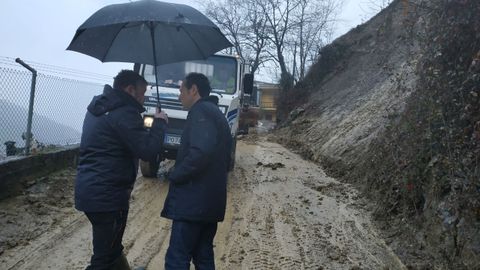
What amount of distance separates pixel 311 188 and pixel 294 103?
56.7 feet

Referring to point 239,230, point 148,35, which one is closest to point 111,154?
point 148,35

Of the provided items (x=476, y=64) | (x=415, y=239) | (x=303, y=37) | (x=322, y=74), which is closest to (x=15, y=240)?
(x=415, y=239)

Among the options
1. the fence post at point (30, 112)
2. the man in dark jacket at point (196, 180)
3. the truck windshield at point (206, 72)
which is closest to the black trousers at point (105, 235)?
the man in dark jacket at point (196, 180)

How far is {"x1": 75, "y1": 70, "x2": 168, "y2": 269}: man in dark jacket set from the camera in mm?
3354

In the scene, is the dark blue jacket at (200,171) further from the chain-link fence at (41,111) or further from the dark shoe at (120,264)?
the chain-link fence at (41,111)

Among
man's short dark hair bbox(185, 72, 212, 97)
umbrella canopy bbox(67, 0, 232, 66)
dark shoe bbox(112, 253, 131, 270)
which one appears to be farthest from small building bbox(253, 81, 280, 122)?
man's short dark hair bbox(185, 72, 212, 97)

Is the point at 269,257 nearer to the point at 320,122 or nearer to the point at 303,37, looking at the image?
the point at 320,122

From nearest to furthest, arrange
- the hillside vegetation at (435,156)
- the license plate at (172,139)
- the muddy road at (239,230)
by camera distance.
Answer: the hillside vegetation at (435,156)
the muddy road at (239,230)
the license plate at (172,139)

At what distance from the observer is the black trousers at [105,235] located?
3434 millimetres

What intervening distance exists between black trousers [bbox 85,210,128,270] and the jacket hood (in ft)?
2.39

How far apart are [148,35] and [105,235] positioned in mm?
2105

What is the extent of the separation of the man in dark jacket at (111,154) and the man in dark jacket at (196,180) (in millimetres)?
232

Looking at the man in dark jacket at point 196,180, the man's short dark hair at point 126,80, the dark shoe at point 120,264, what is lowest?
the dark shoe at point 120,264

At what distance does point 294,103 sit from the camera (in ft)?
85.4
